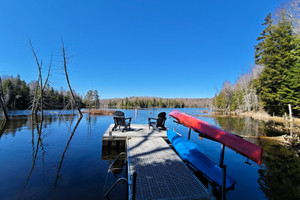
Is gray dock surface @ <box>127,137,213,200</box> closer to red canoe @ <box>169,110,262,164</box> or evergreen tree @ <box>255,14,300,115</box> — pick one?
red canoe @ <box>169,110,262,164</box>

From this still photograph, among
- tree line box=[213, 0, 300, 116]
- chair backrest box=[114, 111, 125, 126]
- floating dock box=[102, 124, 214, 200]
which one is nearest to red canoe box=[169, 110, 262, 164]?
floating dock box=[102, 124, 214, 200]

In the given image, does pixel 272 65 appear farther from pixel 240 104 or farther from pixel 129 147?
pixel 129 147

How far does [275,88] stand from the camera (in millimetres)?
20328

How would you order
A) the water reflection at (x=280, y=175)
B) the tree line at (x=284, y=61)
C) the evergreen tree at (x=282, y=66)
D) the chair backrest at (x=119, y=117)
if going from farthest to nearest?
1. the evergreen tree at (x=282, y=66)
2. the tree line at (x=284, y=61)
3. the chair backrest at (x=119, y=117)
4. the water reflection at (x=280, y=175)

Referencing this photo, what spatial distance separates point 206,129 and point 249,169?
101 inches

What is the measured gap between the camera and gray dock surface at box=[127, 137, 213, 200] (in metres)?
2.55

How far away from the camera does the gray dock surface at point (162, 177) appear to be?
8.38ft

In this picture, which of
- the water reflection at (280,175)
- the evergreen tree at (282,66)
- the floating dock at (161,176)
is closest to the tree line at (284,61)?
the evergreen tree at (282,66)

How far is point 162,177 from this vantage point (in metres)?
3.16

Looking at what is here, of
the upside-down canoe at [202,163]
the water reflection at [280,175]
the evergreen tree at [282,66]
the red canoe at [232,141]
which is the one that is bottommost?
the water reflection at [280,175]

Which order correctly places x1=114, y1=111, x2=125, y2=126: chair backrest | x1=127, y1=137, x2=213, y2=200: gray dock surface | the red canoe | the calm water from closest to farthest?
x1=127, y1=137, x2=213, y2=200: gray dock surface
the red canoe
the calm water
x1=114, y1=111, x2=125, y2=126: chair backrest

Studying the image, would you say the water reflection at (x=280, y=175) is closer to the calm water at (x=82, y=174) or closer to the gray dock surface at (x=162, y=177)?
the calm water at (x=82, y=174)

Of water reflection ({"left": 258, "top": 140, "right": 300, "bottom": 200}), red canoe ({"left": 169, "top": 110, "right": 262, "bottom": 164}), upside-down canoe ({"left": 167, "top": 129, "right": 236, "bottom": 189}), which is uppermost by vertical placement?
red canoe ({"left": 169, "top": 110, "right": 262, "bottom": 164})

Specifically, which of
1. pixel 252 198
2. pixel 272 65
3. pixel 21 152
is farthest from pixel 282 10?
pixel 21 152
